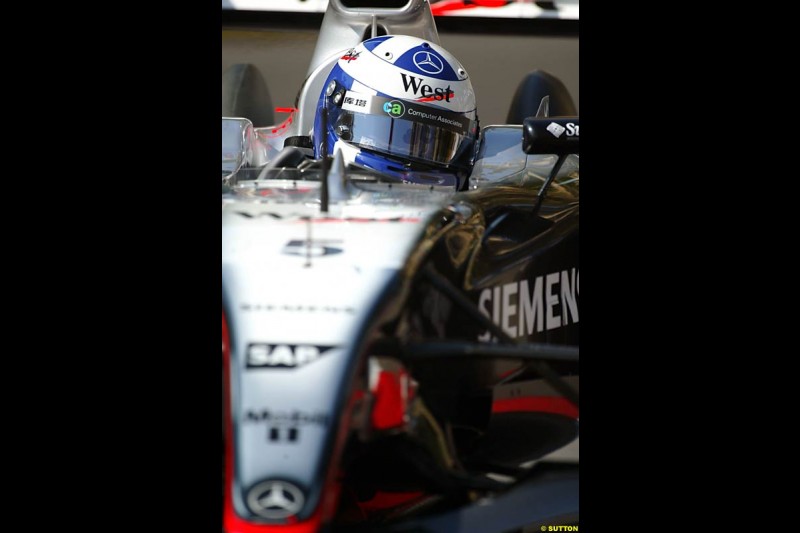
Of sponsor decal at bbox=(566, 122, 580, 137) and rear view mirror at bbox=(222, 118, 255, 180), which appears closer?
sponsor decal at bbox=(566, 122, 580, 137)

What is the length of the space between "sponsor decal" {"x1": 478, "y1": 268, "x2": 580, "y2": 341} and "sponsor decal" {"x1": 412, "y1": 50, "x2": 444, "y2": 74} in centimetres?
109

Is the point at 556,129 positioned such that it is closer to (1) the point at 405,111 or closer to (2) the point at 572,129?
(2) the point at 572,129

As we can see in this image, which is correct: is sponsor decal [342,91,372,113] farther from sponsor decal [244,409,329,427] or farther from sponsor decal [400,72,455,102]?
sponsor decal [244,409,329,427]

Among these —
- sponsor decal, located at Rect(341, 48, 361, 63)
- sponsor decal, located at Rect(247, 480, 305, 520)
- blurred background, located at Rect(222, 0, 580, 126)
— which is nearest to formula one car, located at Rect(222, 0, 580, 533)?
sponsor decal, located at Rect(247, 480, 305, 520)

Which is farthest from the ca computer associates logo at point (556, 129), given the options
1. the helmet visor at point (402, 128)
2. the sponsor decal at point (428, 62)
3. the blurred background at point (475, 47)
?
the blurred background at point (475, 47)

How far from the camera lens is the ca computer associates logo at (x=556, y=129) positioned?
3.42 metres

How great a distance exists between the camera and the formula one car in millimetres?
2277

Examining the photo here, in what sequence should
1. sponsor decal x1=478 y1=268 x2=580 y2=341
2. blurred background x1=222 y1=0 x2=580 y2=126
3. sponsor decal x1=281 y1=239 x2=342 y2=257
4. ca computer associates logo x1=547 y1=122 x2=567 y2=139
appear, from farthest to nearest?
blurred background x1=222 y1=0 x2=580 y2=126
ca computer associates logo x1=547 y1=122 x2=567 y2=139
sponsor decal x1=478 y1=268 x2=580 y2=341
sponsor decal x1=281 y1=239 x2=342 y2=257

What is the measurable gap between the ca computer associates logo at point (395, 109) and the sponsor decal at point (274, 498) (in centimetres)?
199

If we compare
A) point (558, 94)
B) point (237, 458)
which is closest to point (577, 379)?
point (237, 458)

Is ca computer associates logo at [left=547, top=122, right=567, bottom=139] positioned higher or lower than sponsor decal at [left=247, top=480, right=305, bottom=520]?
higher

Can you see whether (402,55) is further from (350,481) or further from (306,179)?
(350,481)

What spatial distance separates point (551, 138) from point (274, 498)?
1.75 metres

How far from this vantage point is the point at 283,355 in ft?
7.62
